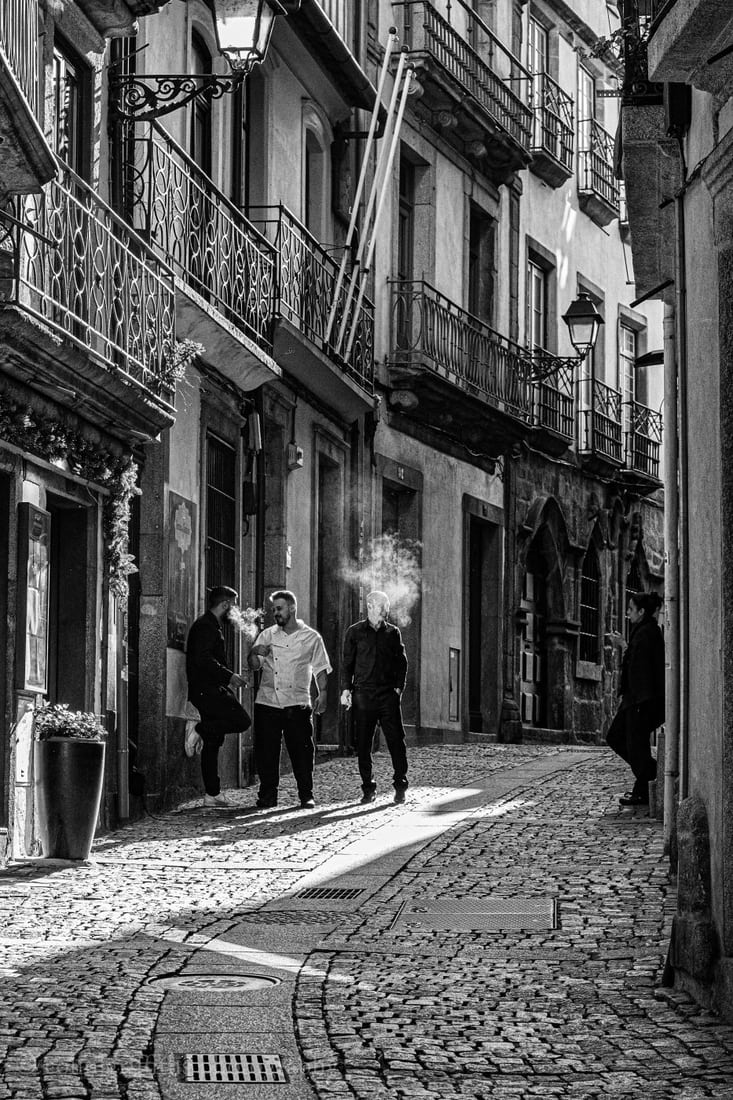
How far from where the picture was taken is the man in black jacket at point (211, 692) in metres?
15.4

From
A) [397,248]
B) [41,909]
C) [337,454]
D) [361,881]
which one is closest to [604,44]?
[361,881]

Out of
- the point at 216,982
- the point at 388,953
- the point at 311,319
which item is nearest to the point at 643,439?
the point at 311,319

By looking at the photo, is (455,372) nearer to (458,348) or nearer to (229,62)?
(458,348)

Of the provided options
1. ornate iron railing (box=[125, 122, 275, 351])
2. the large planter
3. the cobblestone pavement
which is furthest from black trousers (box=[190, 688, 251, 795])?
the large planter

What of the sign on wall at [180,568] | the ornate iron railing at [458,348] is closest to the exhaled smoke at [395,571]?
the ornate iron railing at [458,348]

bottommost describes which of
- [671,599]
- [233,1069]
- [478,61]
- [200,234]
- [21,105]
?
[233,1069]

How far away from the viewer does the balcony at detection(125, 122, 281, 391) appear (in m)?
15.2

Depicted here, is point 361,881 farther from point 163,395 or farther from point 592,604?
point 592,604

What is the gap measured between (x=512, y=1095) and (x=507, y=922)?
143 inches

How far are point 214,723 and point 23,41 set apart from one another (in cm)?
558

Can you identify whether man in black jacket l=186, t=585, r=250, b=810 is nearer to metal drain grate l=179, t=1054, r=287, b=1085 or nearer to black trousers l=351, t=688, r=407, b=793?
black trousers l=351, t=688, r=407, b=793

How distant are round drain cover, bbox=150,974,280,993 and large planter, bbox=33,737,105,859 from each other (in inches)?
173

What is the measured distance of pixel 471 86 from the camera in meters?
25.5

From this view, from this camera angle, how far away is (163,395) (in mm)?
14492
